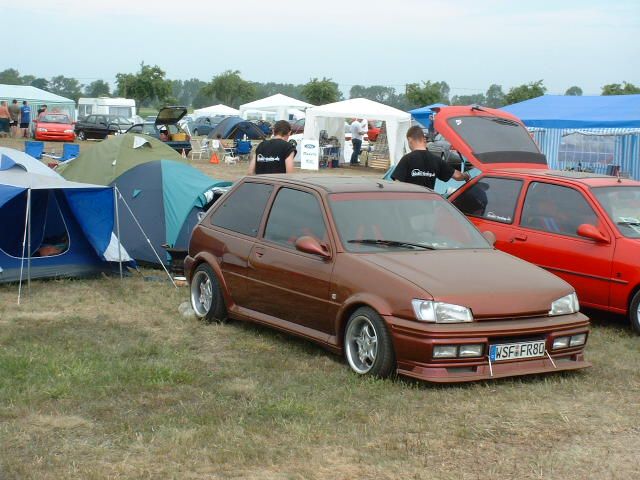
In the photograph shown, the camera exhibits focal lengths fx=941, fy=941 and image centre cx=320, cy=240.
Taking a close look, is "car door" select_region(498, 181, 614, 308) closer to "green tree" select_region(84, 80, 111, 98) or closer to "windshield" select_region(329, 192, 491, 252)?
"windshield" select_region(329, 192, 491, 252)

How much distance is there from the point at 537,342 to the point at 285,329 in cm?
205

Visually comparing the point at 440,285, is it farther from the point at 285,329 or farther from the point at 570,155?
the point at 570,155

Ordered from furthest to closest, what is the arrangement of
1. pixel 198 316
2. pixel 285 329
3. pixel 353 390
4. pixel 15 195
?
pixel 15 195 < pixel 198 316 < pixel 285 329 < pixel 353 390

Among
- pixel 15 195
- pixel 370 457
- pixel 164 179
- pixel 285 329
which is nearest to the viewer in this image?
pixel 370 457

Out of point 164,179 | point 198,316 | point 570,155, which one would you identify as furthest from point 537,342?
point 570,155

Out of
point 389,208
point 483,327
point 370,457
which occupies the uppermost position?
point 389,208

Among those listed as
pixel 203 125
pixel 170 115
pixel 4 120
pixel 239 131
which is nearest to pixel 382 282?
pixel 170 115

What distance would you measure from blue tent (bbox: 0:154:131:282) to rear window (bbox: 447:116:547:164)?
4.28 meters

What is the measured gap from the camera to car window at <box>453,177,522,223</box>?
388 inches

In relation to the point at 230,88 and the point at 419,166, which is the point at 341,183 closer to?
the point at 419,166

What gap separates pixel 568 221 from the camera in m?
9.29

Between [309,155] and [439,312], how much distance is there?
24.6 m

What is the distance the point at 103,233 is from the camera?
1118cm

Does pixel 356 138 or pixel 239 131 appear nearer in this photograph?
pixel 356 138
